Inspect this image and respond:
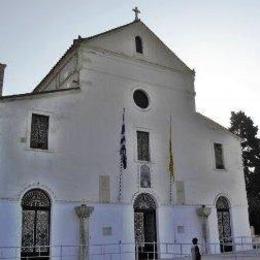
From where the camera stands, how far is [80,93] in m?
18.9

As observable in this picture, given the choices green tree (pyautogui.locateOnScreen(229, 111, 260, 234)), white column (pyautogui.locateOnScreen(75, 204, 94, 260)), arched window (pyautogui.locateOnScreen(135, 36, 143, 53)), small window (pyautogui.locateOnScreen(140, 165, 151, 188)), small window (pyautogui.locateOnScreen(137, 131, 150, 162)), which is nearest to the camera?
white column (pyautogui.locateOnScreen(75, 204, 94, 260))

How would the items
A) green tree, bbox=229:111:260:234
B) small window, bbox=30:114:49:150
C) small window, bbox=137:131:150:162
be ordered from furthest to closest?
green tree, bbox=229:111:260:234 < small window, bbox=137:131:150:162 < small window, bbox=30:114:49:150

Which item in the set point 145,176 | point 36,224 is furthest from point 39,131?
point 145,176

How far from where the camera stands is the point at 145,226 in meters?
19.2

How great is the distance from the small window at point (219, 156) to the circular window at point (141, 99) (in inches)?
191

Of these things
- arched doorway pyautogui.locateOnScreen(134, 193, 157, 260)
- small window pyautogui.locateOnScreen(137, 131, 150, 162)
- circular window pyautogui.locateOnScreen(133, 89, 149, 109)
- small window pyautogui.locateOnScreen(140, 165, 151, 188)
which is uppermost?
circular window pyautogui.locateOnScreen(133, 89, 149, 109)

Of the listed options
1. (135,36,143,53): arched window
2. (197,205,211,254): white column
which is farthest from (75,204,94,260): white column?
(135,36,143,53): arched window

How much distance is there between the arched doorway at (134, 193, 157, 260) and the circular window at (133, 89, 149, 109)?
465 cm

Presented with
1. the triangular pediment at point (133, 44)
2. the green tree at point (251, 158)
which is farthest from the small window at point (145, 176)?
the green tree at point (251, 158)

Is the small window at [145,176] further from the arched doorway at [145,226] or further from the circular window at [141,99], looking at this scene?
the circular window at [141,99]

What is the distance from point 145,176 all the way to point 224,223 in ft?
17.8

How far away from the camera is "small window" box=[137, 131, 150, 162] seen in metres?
20.0

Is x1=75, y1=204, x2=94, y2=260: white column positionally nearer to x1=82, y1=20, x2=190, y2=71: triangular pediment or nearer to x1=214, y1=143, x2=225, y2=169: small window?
x1=82, y1=20, x2=190, y2=71: triangular pediment

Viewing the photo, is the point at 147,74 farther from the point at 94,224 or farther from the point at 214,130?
the point at 94,224
